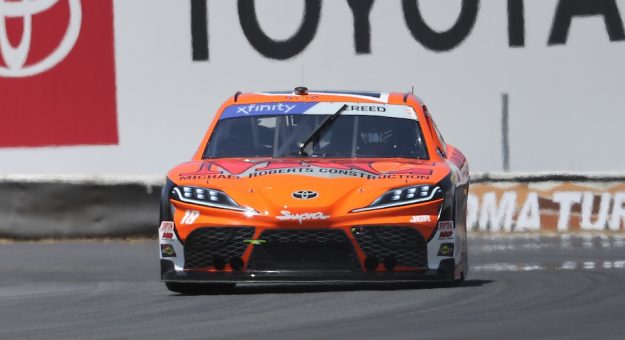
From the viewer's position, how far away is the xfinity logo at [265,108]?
40.3 ft

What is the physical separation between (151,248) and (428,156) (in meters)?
5.37

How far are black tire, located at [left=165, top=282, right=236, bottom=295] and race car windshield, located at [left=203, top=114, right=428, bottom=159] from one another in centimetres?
91

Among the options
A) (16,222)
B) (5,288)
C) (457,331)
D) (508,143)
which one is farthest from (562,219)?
(457,331)

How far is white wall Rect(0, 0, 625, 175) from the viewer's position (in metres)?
18.4

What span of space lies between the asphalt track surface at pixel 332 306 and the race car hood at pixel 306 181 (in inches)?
23.0

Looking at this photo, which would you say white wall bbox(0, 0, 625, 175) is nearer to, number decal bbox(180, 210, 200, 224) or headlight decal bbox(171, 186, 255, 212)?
headlight decal bbox(171, 186, 255, 212)

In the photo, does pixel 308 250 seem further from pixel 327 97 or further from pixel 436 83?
pixel 436 83

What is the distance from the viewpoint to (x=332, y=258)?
1077 centimetres

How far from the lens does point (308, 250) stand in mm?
10781

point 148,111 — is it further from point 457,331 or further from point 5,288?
point 457,331

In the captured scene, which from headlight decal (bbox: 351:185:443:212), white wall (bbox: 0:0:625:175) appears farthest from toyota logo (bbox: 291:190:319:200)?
white wall (bbox: 0:0:625:175)

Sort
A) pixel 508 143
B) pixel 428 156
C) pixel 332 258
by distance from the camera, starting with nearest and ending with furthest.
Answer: pixel 332 258
pixel 428 156
pixel 508 143

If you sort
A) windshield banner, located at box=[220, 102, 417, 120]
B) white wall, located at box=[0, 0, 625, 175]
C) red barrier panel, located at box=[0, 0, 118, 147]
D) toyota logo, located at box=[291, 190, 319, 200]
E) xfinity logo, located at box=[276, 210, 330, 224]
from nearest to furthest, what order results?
xfinity logo, located at box=[276, 210, 330, 224] → toyota logo, located at box=[291, 190, 319, 200] → windshield banner, located at box=[220, 102, 417, 120] → white wall, located at box=[0, 0, 625, 175] → red barrier panel, located at box=[0, 0, 118, 147]

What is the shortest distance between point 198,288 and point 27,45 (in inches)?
311
